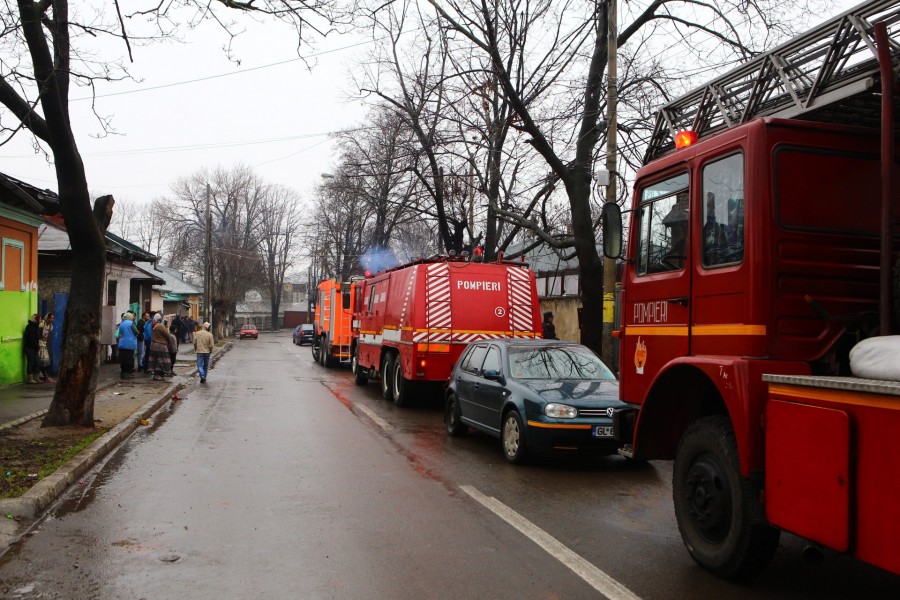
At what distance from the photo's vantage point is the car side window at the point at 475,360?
411 inches

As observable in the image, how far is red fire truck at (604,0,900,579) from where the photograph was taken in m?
3.63

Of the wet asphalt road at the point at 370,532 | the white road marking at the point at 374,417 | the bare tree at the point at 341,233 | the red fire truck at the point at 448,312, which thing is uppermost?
the bare tree at the point at 341,233

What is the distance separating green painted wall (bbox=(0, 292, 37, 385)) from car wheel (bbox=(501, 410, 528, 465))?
40.0 ft

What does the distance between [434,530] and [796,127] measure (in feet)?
13.0

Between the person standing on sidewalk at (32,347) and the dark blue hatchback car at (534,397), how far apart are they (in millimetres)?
10671

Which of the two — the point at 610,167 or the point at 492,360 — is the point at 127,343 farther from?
the point at 610,167

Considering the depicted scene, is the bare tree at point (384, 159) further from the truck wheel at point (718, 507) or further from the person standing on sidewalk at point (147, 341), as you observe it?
the truck wheel at point (718, 507)

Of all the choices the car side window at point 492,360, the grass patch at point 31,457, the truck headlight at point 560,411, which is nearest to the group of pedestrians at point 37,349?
the grass patch at point 31,457

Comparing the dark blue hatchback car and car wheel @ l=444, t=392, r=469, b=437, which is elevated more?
the dark blue hatchback car

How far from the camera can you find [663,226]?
18.2ft

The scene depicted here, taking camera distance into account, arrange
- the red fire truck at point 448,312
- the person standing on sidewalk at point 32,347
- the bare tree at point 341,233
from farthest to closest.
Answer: the bare tree at point 341,233 → the person standing on sidewalk at point 32,347 → the red fire truck at point 448,312

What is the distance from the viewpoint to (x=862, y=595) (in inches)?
179

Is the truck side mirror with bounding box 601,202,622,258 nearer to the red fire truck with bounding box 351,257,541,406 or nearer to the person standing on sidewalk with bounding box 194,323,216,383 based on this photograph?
the red fire truck with bounding box 351,257,541,406

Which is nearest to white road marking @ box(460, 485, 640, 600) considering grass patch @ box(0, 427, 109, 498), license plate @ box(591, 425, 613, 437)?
license plate @ box(591, 425, 613, 437)
